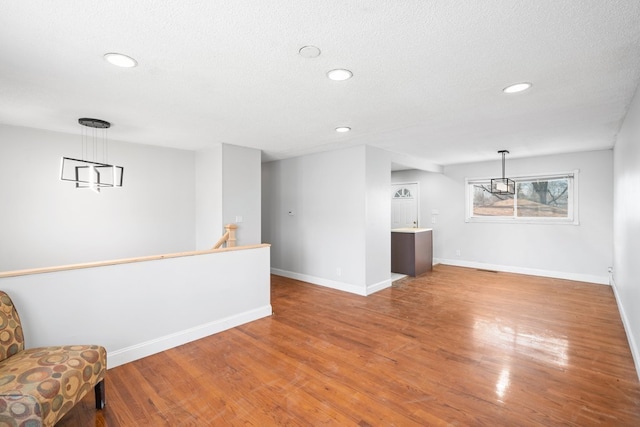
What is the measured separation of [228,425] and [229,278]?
176cm

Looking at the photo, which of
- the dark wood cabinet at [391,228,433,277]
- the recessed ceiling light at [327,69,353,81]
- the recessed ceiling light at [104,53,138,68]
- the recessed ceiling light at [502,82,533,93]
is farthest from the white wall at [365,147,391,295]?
the recessed ceiling light at [104,53,138,68]

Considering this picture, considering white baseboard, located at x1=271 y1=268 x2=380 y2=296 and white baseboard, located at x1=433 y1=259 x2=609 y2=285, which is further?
white baseboard, located at x1=433 y1=259 x2=609 y2=285

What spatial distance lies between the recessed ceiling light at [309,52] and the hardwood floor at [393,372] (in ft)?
7.65

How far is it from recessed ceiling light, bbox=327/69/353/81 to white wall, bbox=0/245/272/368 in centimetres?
224

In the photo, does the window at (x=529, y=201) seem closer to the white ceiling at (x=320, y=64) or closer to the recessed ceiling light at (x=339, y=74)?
the white ceiling at (x=320, y=64)

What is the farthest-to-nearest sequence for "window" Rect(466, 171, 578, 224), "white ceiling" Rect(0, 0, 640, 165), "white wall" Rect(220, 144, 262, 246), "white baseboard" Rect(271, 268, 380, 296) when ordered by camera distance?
"window" Rect(466, 171, 578, 224)
"white baseboard" Rect(271, 268, 380, 296)
"white wall" Rect(220, 144, 262, 246)
"white ceiling" Rect(0, 0, 640, 165)

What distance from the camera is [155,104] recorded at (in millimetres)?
2914

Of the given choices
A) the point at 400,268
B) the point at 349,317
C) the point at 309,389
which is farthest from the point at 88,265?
the point at 400,268

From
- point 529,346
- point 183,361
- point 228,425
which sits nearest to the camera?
point 228,425

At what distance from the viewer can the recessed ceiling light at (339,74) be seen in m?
2.19

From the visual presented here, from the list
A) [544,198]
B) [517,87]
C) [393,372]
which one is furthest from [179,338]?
[544,198]

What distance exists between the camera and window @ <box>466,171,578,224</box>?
5.81 metres

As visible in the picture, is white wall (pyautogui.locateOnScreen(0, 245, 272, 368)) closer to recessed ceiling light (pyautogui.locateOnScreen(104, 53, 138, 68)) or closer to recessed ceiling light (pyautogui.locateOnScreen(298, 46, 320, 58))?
recessed ceiling light (pyautogui.locateOnScreen(104, 53, 138, 68))

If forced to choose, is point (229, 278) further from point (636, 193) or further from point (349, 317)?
point (636, 193)
